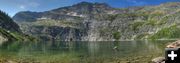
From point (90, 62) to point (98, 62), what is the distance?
2.01 meters

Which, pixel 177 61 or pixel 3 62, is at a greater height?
pixel 177 61

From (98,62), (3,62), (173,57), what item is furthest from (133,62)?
(173,57)

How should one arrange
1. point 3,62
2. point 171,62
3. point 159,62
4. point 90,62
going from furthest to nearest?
point 90,62 → point 3,62 → point 159,62 → point 171,62

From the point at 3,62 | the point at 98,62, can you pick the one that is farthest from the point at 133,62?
the point at 3,62

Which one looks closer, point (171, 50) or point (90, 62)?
point (171, 50)

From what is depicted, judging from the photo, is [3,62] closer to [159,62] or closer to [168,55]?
[159,62]

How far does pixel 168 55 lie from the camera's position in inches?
433

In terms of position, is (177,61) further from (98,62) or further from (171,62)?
(98,62)

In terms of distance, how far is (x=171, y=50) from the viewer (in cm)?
1103

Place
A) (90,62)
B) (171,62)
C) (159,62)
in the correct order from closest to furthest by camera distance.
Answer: (171,62) < (159,62) < (90,62)

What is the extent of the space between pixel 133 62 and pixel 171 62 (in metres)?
64.0

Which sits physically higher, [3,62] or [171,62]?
[171,62]

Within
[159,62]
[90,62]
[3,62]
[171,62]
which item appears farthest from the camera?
[90,62]

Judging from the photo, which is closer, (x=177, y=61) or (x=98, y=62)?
(x=177, y=61)
